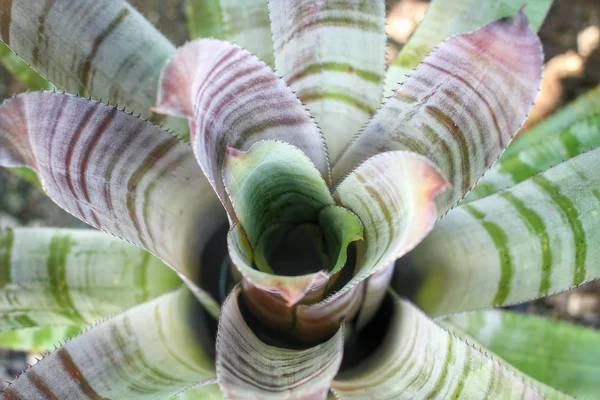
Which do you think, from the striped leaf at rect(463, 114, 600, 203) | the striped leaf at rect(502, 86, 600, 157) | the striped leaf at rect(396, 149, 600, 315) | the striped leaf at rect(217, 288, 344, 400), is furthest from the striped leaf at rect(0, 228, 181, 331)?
the striped leaf at rect(502, 86, 600, 157)

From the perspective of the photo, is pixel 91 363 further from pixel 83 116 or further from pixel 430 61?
pixel 430 61

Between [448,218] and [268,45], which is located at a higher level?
[268,45]

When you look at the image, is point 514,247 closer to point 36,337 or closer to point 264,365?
point 264,365

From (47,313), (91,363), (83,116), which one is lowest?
(47,313)

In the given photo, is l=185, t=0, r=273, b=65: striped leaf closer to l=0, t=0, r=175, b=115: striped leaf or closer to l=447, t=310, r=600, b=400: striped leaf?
l=0, t=0, r=175, b=115: striped leaf

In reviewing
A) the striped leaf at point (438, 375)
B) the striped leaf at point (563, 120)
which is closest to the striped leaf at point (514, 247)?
the striped leaf at point (438, 375)

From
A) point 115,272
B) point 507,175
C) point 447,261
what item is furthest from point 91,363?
point 507,175
